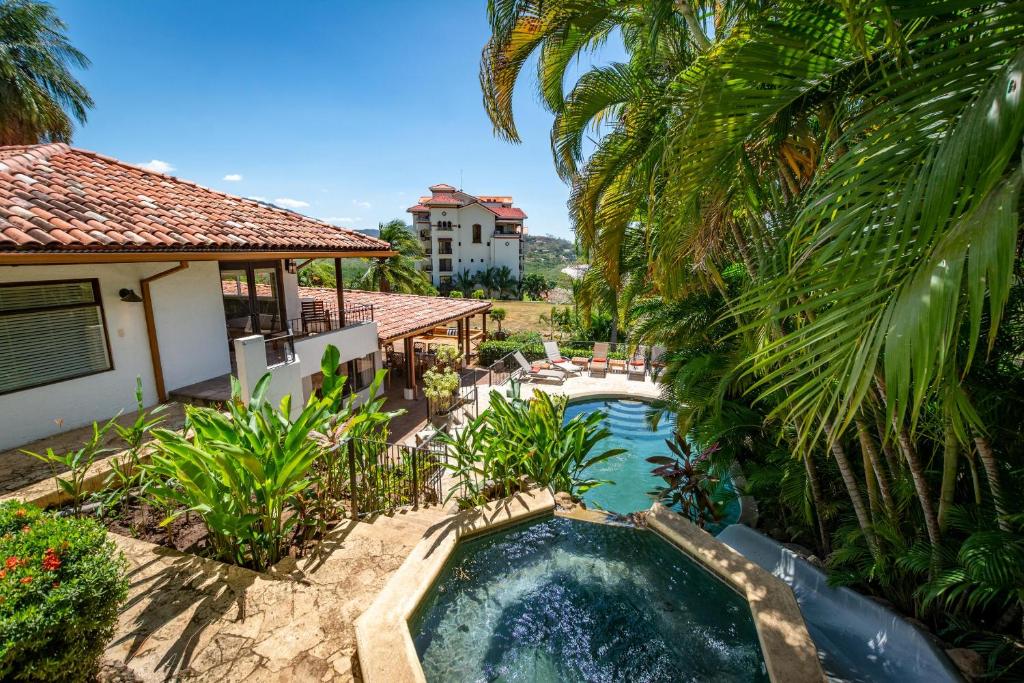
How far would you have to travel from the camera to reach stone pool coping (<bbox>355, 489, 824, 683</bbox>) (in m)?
3.41

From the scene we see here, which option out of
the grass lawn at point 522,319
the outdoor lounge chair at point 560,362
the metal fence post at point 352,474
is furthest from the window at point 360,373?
the grass lawn at point 522,319

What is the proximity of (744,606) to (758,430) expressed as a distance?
12.7 ft

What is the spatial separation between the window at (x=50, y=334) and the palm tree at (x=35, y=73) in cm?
1850

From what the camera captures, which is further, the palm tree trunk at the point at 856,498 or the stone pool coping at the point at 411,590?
the palm tree trunk at the point at 856,498

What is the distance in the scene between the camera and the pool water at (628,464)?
9.52 meters

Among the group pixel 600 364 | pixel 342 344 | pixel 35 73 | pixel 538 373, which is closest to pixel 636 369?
pixel 600 364

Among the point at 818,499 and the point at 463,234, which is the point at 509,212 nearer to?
the point at 463,234

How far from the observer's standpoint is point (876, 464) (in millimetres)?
4605

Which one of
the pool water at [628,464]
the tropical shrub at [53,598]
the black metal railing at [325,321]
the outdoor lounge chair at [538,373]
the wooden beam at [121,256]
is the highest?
the wooden beam at [121,256]

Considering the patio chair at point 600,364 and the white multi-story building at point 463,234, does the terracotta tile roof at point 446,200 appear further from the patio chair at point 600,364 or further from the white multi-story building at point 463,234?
the patio chair at point 600,364

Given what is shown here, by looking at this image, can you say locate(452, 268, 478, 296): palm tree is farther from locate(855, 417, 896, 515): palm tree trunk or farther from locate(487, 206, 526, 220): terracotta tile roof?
locate(855, 417, 896, 515): palm tree trunk

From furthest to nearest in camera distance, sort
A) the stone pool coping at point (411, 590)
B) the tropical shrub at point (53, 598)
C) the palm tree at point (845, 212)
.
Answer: the stone pool coping at point (411, 590) → the tropical shrub at point (53, 598) → the palm tree at point (845, 212)

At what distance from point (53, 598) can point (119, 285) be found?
7409 millimetres

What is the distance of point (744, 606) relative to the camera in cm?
441
